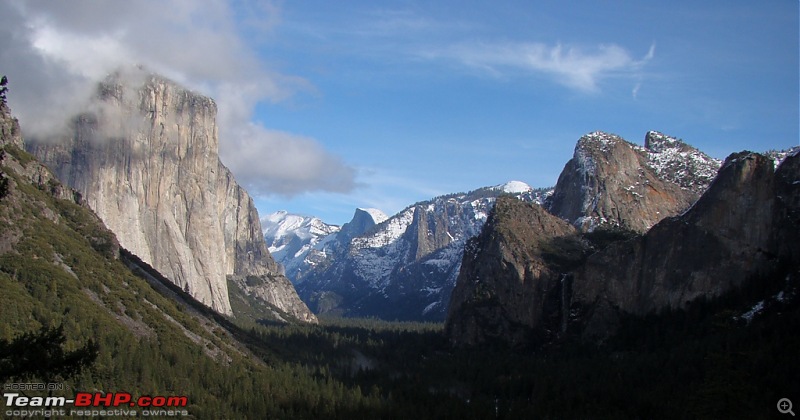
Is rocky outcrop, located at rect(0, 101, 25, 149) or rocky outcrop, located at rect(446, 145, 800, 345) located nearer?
rocky outcrop, located at rect(0, 101, 25, 149)

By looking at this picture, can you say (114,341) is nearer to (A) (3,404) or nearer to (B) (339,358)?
(A) (3,404)

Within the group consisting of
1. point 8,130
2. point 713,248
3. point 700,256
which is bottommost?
point 700,256

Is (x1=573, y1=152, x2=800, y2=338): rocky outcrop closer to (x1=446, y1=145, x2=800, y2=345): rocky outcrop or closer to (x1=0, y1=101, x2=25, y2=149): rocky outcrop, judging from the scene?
(x1=446, y1=145, x2=800, y2=345): rocky outcrop

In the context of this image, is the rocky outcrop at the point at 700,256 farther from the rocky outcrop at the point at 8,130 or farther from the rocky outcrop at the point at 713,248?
the rocky outcrop at the point at 8,130

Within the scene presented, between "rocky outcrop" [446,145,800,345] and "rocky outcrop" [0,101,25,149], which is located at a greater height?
"rocky outcrop" [0,101,25,149]

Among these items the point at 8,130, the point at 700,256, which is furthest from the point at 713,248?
the point at 8,130

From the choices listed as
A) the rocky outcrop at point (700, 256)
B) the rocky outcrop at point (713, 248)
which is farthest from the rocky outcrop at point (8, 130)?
the rocky outcrop at point (713, 248)

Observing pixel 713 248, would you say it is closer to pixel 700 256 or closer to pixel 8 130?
pixel 700 256

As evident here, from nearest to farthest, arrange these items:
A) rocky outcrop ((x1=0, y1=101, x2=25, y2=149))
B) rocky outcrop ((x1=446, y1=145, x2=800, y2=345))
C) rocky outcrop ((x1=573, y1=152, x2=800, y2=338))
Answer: rocky outcrop ((x1=0, y1=101, x2=25, y2=149)) → rocky outcrop ((x1=573, y1=152, x2=800, y2=338)) → rocky outcrop ((x1=446, y1=145, x2=800, y2=345))

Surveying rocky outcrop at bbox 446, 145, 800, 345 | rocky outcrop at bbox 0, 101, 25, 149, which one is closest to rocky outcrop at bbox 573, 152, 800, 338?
rocky outcrop at bbox 446, 145, 800, 345

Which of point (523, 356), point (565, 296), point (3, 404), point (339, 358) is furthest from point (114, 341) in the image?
point (565, 296)

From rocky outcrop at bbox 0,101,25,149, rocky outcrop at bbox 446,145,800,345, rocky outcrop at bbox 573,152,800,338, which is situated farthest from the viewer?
rocky outcrop at bbox 446,145,800,345
